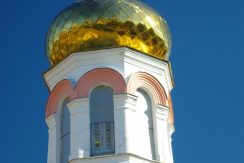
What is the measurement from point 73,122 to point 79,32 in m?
1.90

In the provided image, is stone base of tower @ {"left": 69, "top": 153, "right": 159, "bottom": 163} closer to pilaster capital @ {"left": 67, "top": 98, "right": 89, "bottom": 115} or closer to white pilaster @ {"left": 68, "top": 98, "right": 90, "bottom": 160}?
white pilaster @ {"left": 68, "top": 98, "right": 90, "bottom": 160}

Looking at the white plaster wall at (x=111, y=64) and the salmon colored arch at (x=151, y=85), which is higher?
the white plaster wall at (x=111, y=64)

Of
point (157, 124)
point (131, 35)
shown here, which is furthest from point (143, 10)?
point (157, 124)

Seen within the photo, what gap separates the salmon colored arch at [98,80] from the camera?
12945 mm

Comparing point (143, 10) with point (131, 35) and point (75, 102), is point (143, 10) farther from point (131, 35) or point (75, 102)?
point (75, 102)

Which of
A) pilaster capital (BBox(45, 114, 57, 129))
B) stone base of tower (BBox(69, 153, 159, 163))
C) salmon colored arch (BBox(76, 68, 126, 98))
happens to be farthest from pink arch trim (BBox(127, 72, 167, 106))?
pilaster capital (BBox(45, 114, 57, 129))

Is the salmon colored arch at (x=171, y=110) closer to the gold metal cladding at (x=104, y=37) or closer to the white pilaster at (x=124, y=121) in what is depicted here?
the gold metal cladding at (x=104, y=37)

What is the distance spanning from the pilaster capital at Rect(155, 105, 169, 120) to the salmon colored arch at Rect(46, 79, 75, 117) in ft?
5.60

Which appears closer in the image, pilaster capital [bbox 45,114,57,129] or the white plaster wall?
the white plaster wall

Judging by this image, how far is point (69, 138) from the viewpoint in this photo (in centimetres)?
1288

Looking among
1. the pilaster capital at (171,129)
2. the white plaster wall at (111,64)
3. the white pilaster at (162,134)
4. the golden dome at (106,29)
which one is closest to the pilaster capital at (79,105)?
the white plaster wall at (111,64)

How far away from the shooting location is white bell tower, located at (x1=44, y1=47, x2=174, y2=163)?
12.4m

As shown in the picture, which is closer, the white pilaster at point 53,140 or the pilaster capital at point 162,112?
the white pilaster at point 53,140

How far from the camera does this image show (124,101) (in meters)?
12.7
